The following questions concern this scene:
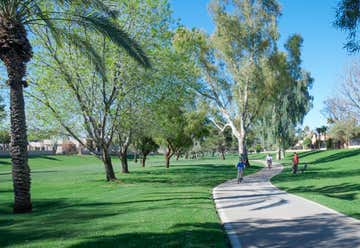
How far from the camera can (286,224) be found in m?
8.80

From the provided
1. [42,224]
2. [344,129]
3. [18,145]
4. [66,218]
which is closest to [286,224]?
[66,218]

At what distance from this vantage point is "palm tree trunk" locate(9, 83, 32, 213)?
38.7 ft

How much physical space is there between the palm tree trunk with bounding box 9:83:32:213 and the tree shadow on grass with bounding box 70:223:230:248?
555cm

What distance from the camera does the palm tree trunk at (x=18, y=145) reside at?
1179 cm

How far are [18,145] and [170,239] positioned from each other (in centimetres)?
677

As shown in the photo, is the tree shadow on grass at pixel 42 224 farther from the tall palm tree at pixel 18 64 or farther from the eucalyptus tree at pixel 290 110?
the eucalyptus tree at pixel 290 110

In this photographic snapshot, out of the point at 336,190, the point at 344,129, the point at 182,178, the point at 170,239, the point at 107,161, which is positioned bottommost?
the point at 182,178

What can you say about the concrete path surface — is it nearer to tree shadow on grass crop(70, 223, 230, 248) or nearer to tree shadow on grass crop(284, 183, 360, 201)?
tree shadow on grass crop(70, 223, 230, 248)

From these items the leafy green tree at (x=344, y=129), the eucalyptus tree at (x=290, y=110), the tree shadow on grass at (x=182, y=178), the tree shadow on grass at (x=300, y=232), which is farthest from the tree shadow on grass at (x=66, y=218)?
the leafy green tree at (x=344, y=129)

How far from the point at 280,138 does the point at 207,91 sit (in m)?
16.7

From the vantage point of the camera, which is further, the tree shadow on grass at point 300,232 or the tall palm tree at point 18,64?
the tall palm tree at point 18,64

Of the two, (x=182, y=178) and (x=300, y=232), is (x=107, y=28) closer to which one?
(x=300, y=232)

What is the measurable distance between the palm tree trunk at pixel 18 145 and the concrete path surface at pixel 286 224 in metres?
6.09

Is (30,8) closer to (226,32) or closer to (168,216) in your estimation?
(168,216)
